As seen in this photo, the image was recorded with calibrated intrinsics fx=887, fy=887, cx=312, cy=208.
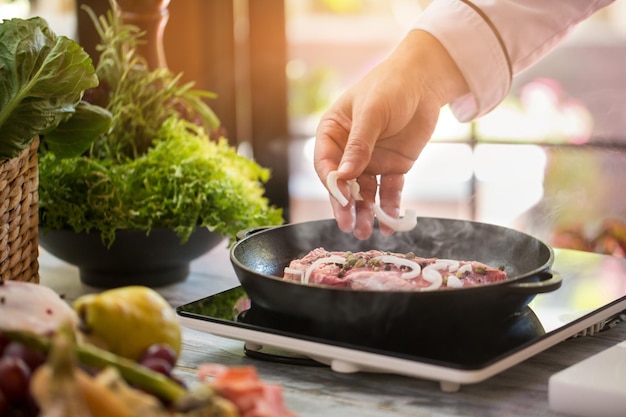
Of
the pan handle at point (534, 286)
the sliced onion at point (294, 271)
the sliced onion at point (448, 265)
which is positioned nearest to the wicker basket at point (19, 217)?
the sliced onion at point (294, 271)

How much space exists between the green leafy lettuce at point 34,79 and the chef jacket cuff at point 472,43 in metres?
0.63

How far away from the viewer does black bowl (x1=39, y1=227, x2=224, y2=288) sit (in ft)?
5.11

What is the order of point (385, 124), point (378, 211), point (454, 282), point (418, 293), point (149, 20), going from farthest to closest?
point (149, 20) → point (385, 124) → point (378, 211) → point (454, 282) → point (418, 293)

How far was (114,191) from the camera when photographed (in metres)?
1.59

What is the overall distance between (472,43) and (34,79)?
30.4 inches

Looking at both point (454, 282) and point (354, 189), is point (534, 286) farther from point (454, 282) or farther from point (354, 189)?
point (354, 189)

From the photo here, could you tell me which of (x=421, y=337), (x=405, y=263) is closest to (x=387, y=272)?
(x=405, y=263)

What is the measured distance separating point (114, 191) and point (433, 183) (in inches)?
71.9

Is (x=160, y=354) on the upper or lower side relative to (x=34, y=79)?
lower

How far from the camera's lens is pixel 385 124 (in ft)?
4.96

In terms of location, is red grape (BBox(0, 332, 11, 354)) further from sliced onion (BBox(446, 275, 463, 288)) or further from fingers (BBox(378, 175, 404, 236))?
fingers (BBox(378, 175, 404, 236))

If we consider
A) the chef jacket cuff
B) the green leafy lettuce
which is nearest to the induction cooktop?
the green leafy lettuce

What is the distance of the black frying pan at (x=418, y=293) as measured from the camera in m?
1.06

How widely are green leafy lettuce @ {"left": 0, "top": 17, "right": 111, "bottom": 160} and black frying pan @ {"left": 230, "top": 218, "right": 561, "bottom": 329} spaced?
34 cm
